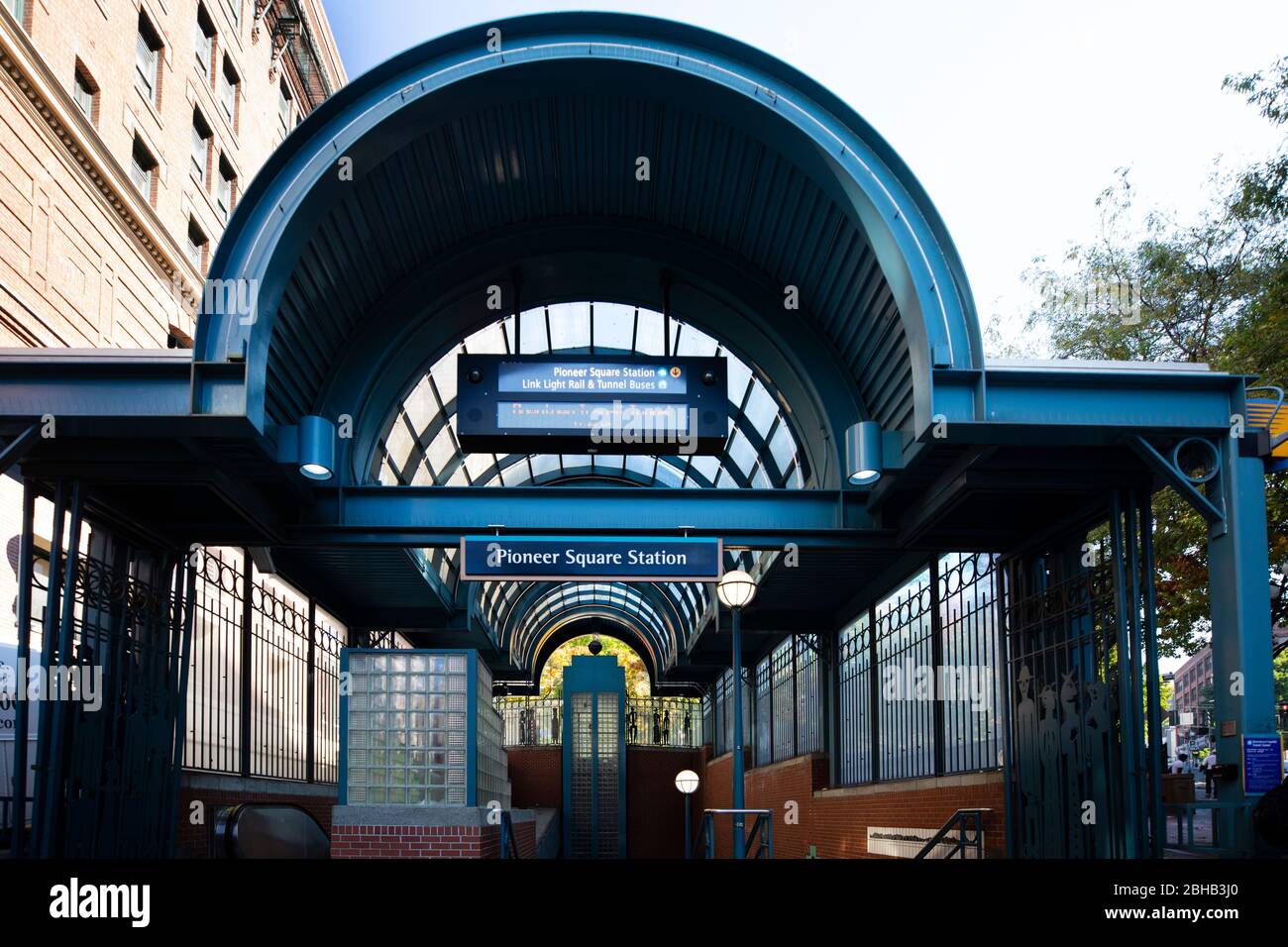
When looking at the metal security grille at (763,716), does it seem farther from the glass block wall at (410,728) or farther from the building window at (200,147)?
the building window at (200,147)

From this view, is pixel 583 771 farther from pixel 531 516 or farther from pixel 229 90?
pixel 531 516

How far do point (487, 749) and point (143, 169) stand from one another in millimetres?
19468

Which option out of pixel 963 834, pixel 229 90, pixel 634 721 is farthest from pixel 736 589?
pixel 634 721

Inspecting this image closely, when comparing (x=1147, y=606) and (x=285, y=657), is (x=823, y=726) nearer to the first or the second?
(x=285, y=657)

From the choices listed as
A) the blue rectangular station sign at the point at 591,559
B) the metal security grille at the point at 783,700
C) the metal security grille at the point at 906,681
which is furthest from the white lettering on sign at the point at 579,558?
the metal security grille at the point at 783,700

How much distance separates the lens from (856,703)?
18.1 metres

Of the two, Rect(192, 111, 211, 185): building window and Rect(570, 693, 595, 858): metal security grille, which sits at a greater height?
Rect(192, 111, 211, 185): building window

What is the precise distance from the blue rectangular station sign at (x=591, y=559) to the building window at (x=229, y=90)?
25.6m

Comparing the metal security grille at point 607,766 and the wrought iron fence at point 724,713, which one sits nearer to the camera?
the wrought iron fence at point 724,713

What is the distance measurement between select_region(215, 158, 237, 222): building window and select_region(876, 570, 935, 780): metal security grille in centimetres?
2369

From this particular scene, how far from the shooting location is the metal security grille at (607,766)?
1350 inches

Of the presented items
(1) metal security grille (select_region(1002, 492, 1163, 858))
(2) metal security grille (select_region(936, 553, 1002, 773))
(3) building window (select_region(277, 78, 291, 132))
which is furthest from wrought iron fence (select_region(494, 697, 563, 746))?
(1) metal security grille (select_region(1002, 492, 1163, 858))

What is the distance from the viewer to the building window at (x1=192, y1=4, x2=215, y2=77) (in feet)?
102

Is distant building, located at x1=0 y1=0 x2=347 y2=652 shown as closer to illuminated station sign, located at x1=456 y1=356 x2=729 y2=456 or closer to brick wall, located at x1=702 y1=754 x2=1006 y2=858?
illuminated station sign, located at x1=456 y1=356 x2=729 y2=456
